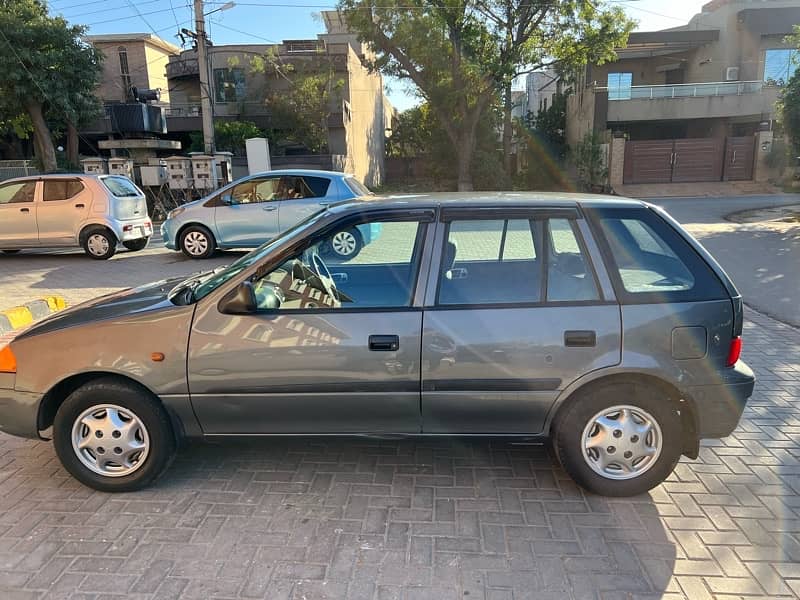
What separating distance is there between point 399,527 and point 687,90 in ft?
103

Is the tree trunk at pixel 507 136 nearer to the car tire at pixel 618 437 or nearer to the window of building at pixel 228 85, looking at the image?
the window of building at pixel 228 85

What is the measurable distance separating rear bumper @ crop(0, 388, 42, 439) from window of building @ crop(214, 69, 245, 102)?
31.7 meters

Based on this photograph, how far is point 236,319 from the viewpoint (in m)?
2.97

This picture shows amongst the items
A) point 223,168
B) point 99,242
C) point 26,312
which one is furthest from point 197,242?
point 223,168

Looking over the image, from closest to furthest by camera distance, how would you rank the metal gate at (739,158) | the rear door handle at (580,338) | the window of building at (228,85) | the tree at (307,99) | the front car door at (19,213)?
the rear door handle at (580,338) → the front car door at (19,213) → the tree at (307,99) → the metal gate at (739,158) → the window of building at (228,85)

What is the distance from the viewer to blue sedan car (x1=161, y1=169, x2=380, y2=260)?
1059 centimetres

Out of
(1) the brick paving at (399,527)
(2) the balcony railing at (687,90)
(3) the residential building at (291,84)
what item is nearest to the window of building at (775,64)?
(2) the balcony railing at (687,90)

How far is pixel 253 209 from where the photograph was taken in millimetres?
10703

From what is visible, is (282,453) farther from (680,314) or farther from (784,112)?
(784,112)

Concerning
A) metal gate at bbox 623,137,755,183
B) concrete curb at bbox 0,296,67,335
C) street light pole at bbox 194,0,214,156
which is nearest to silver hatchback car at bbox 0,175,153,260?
concrete curb at bbox 0,296,67,335

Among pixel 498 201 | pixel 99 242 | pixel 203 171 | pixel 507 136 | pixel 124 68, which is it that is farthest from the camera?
pixel 124 68

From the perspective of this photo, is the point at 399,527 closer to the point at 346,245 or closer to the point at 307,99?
the point at 346,245

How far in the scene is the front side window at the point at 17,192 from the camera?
1087 centimetres

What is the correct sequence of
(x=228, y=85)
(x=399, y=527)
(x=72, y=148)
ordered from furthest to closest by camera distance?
(x=228, y=85) → (x=72, y=148) → (x=399, y=527)
